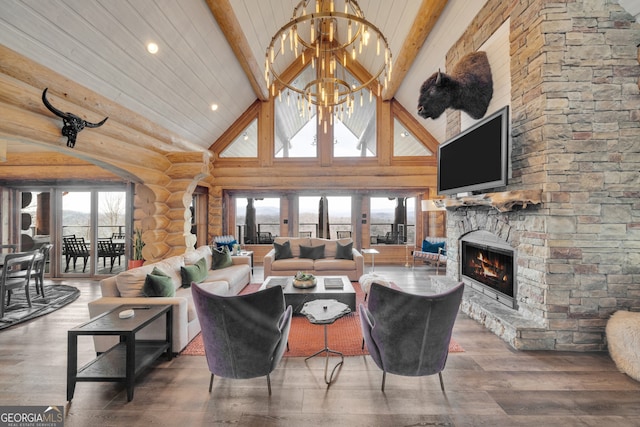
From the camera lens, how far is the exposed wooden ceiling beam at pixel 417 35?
423cm

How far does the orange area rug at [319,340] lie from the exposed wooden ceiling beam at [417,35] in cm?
469

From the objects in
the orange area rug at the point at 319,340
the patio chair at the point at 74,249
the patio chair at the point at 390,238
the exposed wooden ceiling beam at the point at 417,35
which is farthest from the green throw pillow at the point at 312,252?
the patio chair at the point at 74,249

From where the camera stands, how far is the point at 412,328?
2230 millimetres

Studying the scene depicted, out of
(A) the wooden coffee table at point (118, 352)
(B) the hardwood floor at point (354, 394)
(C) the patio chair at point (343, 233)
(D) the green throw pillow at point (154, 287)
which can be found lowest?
(B) the hardwood floor at point (354, 394)

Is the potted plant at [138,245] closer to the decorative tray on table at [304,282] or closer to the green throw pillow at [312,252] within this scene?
the green throw pillow at [312,252]

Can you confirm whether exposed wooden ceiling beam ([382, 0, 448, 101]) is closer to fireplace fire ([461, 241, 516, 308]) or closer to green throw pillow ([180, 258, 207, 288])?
fireplace fire ([461, 241, 516, 308])

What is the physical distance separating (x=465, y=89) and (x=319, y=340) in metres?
3.91

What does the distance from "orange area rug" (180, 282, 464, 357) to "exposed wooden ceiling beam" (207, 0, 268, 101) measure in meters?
4.60

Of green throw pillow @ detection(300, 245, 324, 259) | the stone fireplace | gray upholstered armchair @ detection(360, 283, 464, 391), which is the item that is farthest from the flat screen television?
green throw pillow @ detection(300, 245, 324, 259)

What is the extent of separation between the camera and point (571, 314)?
3023 millimetres

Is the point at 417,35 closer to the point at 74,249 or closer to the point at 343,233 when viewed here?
the point at 343,233

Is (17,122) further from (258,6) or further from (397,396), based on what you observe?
(397,396)

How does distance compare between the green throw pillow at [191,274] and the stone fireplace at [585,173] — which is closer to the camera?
the stone fireplace at [585,173]

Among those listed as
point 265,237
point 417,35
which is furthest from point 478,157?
point 265,237
